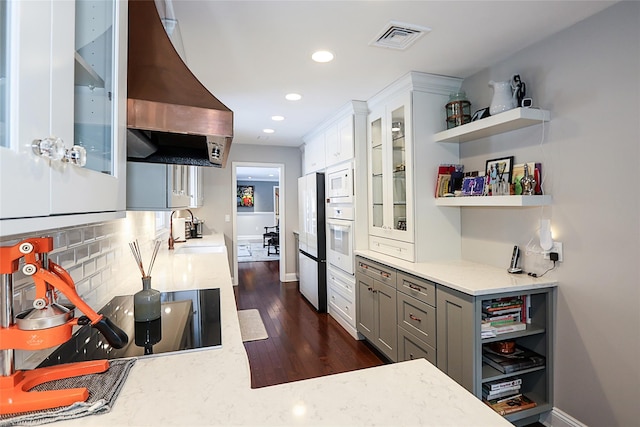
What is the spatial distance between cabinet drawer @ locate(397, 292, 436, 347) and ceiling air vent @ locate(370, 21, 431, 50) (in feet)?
5.77

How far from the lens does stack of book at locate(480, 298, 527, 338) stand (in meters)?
2.02

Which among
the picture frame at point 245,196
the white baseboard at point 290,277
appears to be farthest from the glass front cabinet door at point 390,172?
the picture frame at point 245,196

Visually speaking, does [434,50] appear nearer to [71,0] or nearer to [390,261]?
[390,261]

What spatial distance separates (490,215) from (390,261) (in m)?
0.85

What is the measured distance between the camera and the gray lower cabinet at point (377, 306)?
2.71m

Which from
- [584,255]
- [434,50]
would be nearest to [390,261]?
[584,255]

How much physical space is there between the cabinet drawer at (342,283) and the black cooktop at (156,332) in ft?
6.62

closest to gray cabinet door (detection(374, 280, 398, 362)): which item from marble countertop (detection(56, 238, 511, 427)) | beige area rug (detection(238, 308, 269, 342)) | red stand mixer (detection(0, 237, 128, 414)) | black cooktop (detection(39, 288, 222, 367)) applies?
beige area rug (detection(238, 308, 269, 342))

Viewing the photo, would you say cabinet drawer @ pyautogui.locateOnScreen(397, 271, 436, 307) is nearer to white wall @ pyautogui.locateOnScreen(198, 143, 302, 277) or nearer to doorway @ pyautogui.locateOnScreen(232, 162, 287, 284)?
white wall @ pyautogui.locateOnScreen(198, 143, 302, 277)

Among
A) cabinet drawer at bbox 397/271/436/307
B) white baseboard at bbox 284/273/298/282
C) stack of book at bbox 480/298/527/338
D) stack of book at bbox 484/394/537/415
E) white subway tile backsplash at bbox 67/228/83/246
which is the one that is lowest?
stack of book at bbox 484/394/537/415

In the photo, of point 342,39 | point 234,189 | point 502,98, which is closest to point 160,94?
point 342,39

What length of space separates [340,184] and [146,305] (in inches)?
105

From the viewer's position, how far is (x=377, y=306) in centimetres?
293

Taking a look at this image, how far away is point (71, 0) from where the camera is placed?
0.58 metres
